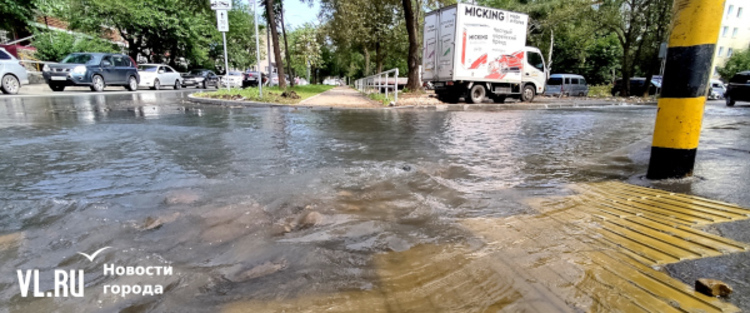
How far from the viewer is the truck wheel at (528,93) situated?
1739 centimetres

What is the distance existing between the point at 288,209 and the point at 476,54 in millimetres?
13519

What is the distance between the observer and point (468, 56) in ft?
48.3

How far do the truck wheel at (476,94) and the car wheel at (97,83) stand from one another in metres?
17.0

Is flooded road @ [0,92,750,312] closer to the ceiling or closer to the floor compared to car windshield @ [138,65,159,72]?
closer to the floor

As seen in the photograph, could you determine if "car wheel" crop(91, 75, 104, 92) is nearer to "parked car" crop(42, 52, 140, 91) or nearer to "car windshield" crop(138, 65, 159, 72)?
"parked car" crop(42, 52, 140, 91)

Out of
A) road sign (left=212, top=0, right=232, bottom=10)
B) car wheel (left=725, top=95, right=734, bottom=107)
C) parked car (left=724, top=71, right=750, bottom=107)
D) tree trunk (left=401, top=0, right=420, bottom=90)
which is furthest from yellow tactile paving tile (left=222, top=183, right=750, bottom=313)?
car wheel (left=725, top=95, right=734, bottom=107)

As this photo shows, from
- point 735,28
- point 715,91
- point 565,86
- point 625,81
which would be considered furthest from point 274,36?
point 735,28

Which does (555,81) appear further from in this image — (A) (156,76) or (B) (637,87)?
(A) (156,76)

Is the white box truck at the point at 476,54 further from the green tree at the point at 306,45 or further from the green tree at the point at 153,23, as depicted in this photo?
the green tree at the point at 306,45

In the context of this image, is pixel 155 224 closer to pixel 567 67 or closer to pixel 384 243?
pixel 384 243

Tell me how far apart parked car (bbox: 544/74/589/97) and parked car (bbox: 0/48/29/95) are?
93.2 feet

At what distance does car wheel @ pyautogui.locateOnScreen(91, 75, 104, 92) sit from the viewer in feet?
57.4

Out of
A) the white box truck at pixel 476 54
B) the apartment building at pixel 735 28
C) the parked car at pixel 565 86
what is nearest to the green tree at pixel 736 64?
the apartment building at pixel 735 28

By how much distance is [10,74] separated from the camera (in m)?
14.2
